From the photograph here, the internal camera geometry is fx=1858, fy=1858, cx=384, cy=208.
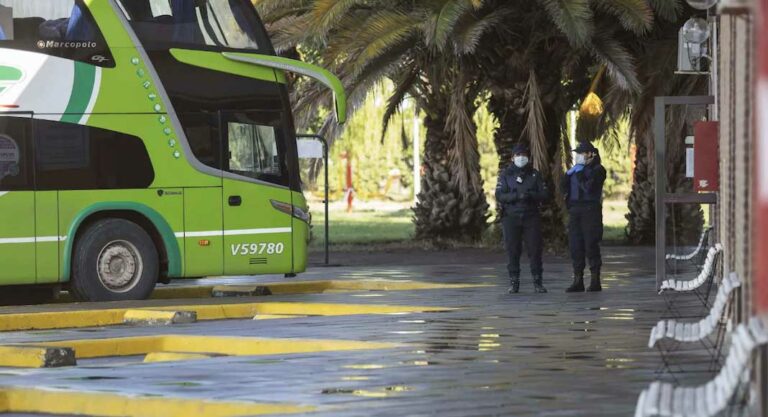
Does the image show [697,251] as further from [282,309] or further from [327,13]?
[327,13]

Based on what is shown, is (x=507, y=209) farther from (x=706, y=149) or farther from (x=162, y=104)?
(x=162, y=104)

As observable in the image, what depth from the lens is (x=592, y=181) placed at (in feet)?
70.1

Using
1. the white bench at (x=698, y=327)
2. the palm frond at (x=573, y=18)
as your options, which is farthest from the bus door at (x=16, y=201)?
the white bench at (x=698, y=327)

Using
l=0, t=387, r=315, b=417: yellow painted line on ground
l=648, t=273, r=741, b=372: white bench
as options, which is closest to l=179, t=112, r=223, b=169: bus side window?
l=0, t=387, r=315, b=417: yellow painted line on ground

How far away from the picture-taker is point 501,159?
3203 cm

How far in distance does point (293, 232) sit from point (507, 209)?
10.0 feet

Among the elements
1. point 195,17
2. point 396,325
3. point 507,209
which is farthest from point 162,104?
point 396,325

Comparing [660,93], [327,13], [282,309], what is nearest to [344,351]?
[282,309]

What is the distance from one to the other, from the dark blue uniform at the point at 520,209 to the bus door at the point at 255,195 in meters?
3.05

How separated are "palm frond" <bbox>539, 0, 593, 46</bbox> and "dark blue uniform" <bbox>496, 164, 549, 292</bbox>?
5.69 metres

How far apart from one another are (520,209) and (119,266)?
4855 millimetres

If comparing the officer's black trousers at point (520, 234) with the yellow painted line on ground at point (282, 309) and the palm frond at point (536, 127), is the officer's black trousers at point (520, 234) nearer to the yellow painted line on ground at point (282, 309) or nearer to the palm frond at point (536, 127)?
the yellow painted line on ground at point (282, 309)

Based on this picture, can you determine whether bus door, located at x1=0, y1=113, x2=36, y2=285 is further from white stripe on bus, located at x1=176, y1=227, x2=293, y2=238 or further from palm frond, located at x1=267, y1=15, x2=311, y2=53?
palm frond, located at x1=267, y1=15, x2=311, y2=53

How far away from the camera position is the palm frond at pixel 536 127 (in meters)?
29.6
